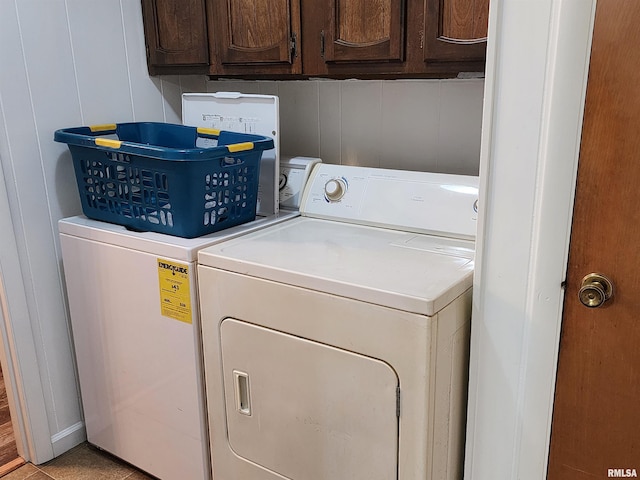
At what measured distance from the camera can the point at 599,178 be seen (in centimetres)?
108

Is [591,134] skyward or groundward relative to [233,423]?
skyward

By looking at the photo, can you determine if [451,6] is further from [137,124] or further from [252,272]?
[137,124]

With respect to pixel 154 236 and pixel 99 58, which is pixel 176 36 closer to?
pixel 99 58

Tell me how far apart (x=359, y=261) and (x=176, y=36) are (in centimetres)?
116

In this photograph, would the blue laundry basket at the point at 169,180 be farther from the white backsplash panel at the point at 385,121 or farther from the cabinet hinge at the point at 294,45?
the white backsplash panel at the point at 385,121

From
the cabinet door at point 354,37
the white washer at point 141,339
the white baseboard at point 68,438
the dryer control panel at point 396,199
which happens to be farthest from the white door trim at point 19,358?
the cabinet door at point 354,37

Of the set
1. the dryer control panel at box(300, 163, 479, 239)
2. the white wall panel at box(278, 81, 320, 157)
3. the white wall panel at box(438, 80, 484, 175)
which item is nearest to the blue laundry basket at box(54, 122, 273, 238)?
the dryer control panel at box(300, 163, 479, 239)

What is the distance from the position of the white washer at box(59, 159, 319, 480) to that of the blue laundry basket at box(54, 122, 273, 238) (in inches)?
1.9

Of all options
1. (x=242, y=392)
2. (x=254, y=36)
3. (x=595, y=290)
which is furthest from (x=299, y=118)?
(x=595, y=290)

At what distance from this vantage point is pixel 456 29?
147cm

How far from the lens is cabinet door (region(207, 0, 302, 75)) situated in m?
1.76

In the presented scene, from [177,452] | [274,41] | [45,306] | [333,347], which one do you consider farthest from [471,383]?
[45,306]

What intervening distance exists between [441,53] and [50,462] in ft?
6.39

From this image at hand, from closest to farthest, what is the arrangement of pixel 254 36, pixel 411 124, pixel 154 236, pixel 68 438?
1. pixel 154 236
2. pixel 254 36
3. pixel 411 124
4. pixel 68 438
